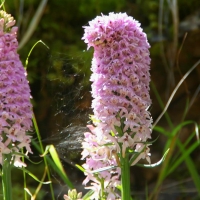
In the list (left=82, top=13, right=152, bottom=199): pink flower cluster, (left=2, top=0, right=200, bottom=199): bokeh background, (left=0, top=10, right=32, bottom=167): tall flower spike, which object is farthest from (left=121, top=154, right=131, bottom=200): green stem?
(left=2, top=0, right=200, bottom=199): bokeh background

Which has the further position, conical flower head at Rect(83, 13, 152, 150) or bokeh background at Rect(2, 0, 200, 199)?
bokeh background at Rect(2, 0, 200, 199)

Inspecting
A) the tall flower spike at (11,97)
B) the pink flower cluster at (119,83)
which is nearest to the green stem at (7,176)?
the tall flower spike at (11,97)

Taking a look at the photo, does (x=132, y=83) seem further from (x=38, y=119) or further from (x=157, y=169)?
(x=157, y=169)

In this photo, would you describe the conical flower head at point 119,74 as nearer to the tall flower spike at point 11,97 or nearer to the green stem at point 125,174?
the green stem at point 125,174

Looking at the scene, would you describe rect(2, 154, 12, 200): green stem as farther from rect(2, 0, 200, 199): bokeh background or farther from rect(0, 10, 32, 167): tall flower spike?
rect(2, 0, 200, 199): bokeh background

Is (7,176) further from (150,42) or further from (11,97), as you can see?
(150,42)
